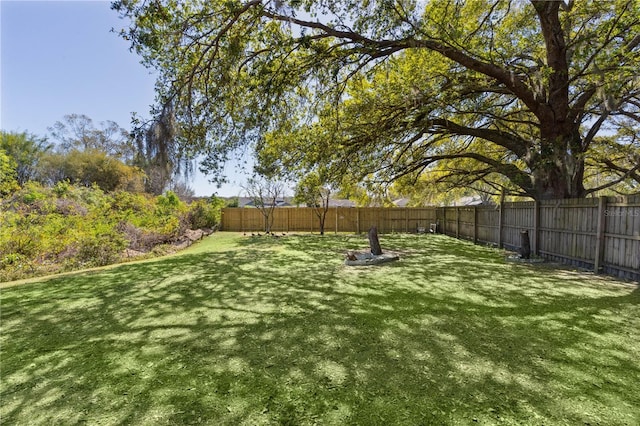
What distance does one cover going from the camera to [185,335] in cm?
320

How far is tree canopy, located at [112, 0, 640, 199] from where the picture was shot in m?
5.23

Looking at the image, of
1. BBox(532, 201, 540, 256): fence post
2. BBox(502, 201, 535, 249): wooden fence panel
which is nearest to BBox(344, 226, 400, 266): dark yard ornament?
BBox(532, 201, 540, 256): fence post

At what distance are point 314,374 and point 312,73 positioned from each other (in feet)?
17.6

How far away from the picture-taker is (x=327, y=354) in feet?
8.81

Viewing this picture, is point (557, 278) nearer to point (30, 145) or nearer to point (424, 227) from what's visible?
point (424, 227)

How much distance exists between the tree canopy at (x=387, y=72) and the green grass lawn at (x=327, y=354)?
3159 millimetres

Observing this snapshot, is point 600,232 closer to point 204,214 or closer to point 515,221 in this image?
point 515,221

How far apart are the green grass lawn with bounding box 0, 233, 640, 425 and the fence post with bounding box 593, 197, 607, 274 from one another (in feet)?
3.13

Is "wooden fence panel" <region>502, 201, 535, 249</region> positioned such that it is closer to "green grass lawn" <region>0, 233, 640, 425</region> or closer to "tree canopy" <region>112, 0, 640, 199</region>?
"tree canopy" <region>112, 0, 640, 199</region>

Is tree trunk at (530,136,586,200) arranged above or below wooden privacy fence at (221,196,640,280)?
above

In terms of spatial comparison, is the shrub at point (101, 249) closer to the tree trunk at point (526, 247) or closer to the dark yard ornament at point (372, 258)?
the dark yard ornament at point (372, 258)

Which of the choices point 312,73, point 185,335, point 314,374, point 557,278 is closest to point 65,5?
point 312,73

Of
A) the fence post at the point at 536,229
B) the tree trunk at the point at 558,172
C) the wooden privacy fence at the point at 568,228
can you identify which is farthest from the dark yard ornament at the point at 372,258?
the tree trunk at the point at 558,172

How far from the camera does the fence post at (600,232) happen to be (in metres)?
5.78
